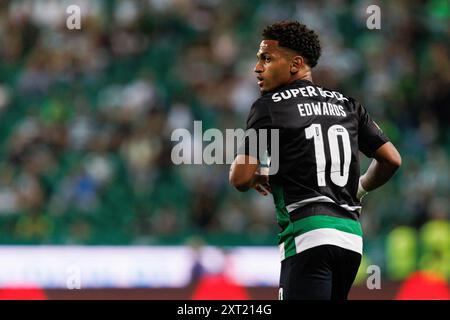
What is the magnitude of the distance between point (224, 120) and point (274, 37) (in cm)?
793

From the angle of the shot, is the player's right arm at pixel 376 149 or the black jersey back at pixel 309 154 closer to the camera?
the black jersey back at pixel 309 154

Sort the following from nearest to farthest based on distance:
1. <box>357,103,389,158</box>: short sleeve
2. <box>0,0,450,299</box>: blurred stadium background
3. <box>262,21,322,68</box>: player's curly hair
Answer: <box>262,21,322,68</box>: player's curly hair, <box>357,103,389,158</box>: short sleeve, <box>0,0,450,299</box>: blurred stadium background

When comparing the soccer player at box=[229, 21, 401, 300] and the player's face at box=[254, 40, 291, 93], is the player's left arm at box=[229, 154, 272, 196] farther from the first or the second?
the player's face at box=[254, 40, 291, 93]

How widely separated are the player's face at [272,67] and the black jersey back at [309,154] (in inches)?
2.7

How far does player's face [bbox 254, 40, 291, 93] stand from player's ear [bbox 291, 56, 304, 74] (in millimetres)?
22

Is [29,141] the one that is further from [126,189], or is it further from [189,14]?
[189,14]

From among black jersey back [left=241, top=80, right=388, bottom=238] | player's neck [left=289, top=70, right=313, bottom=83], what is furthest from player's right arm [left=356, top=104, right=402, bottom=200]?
player's neck [left=289, top=70, right=313, bottom=83]

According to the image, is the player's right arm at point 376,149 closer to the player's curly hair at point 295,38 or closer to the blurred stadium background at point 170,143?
the player's curly hair at point 295,38

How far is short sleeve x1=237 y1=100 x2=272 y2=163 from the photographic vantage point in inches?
187

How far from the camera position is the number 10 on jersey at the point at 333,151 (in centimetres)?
481

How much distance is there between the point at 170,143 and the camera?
1272 cm

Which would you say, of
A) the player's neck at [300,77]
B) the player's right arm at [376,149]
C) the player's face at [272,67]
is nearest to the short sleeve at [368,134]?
the player's right arm at [376,149]

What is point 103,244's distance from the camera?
1109cm
